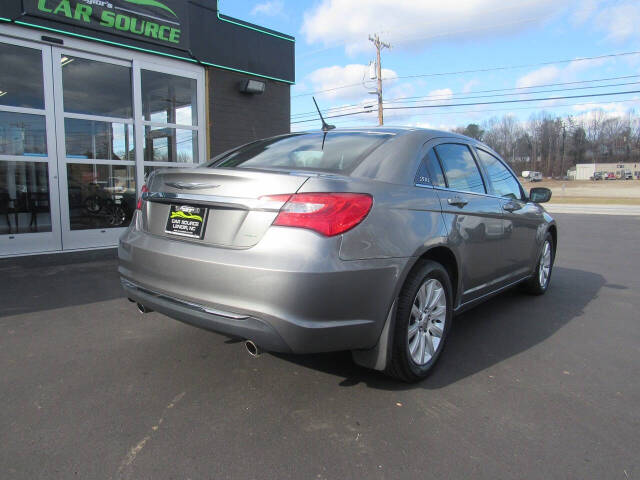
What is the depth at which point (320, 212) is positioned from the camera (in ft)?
7.57

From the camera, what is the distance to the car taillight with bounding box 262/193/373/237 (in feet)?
7.52

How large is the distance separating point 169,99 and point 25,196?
3.12m

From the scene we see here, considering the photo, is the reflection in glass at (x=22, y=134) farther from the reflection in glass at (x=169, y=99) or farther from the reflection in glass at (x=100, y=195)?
the reflection in glass at (x=169, y=99)

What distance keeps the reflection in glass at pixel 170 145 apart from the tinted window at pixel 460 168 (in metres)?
6.20

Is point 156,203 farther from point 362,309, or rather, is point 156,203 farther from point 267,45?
point 267,45

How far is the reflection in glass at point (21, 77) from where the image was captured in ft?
21.8

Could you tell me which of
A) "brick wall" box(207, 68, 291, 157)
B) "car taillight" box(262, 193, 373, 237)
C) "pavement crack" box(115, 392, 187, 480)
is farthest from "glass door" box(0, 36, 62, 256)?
"car taillight" box(262, 193, 373, 237)

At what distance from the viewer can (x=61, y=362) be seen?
3172mm

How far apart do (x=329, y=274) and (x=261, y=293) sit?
0.35m

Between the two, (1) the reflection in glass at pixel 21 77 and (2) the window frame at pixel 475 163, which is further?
(1) the reflection in glass at pixel 21 77

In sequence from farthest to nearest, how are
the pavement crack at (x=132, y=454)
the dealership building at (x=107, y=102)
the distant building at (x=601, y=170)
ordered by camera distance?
the distant building at (x=601, y=170), the dealership building at (x=107, y=102), the pavement crack at (x=132, y=454)

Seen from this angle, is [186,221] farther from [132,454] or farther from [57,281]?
[57,281]

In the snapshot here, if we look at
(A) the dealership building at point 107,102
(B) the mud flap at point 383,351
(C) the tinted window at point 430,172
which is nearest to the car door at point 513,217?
(C) the tinted window at point 430,172

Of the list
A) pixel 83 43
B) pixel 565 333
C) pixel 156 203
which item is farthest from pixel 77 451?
pixel 83 43
